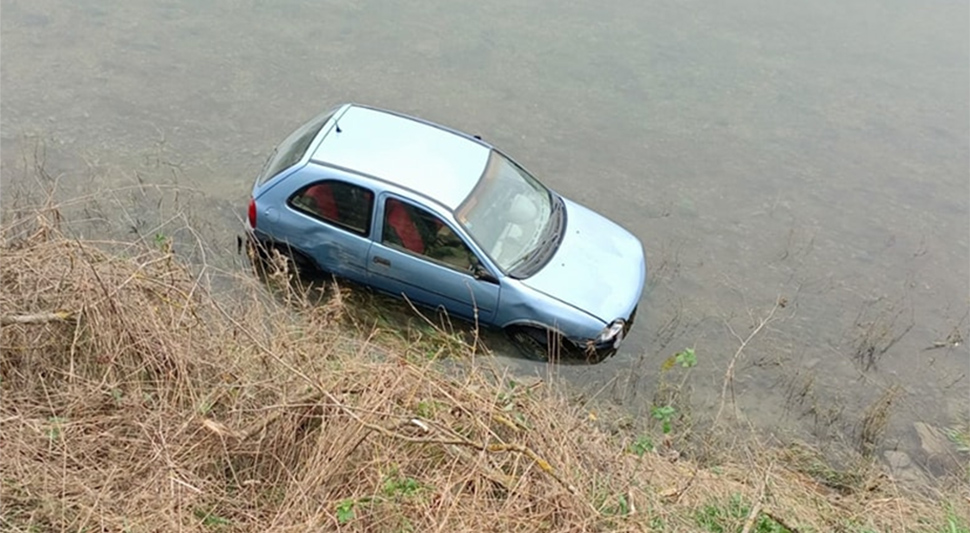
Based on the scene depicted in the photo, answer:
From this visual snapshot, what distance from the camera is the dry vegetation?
4770 mm

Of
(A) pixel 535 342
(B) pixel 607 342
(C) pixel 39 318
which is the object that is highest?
(C) pixel 39 318

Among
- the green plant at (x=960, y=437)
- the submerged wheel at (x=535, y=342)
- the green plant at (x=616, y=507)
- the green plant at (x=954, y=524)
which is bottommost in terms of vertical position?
the green plant at (x=960, y=437)

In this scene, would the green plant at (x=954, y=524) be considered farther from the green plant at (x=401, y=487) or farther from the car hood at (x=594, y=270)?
the green plant at (x=401, y=487)

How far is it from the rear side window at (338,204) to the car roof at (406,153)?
20cm

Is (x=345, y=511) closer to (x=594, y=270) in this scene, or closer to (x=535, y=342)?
(x=535, y=342)

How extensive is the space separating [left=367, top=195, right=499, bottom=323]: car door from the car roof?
0.24 metres

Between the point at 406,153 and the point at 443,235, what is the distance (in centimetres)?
91

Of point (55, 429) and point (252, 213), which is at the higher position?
point (55, 429)

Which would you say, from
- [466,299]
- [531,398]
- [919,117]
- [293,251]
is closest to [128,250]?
[293,251]

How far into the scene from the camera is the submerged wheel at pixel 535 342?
24.5 feet

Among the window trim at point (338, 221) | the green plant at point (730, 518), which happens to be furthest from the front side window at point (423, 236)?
the green plant at point (730, 518)

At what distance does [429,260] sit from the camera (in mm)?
7438

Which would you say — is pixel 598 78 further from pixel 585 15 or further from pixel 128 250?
pixel 128 250

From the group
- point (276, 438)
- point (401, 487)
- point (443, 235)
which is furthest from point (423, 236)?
point (401, 487)
